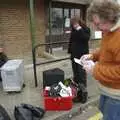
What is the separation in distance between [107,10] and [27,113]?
2.25 meters

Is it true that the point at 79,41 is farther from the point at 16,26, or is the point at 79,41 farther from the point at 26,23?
the point at 26,23

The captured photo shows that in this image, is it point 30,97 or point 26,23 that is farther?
point 26,23

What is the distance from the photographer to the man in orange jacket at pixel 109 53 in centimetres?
239

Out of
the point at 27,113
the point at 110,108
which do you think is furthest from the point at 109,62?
the point at 27,113

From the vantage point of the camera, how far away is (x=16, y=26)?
28.7ft

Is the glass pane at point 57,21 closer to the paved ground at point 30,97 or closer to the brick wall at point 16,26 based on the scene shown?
the brick wall at point 16,26

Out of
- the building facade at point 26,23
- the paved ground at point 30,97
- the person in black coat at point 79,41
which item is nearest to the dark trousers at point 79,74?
the person in black coat at point 79,41

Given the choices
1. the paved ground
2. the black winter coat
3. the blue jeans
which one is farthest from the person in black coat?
the blue jeans

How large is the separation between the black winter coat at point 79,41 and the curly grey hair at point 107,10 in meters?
2.99

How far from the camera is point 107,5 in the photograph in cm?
238

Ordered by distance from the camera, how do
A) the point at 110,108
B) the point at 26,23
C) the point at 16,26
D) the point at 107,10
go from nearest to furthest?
the point at 107,10
the point at 110,108
the point at 16,26
the point at 26,23

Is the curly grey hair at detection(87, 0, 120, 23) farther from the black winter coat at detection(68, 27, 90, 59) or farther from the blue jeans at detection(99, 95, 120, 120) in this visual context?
the black winter coat at detection(68, 27, 90, 59)

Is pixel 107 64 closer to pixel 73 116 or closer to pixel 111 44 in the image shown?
pixel 111 44

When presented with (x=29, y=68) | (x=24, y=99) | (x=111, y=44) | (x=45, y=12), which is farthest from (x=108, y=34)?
(x=45, y=12)
